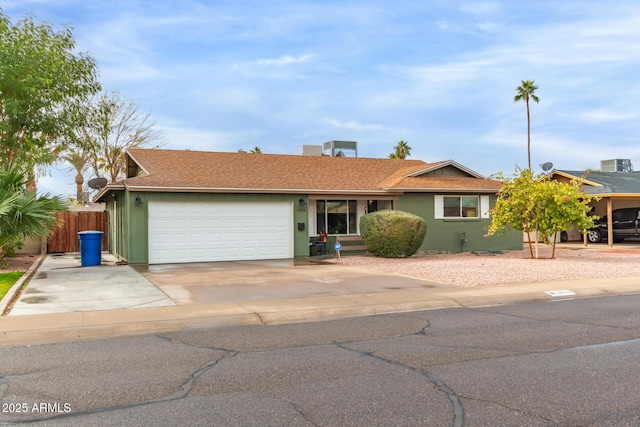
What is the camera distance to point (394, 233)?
19375 mm

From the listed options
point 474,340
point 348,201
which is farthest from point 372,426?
point 348,201

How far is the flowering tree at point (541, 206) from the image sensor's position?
61.4 ft

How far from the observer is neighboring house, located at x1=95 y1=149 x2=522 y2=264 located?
18656mm

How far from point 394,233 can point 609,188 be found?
46.5ft

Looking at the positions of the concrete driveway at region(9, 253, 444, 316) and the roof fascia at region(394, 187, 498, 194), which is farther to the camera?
the roof fascia at region(394, 187, 498, 194)

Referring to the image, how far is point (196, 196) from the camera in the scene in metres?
19.2

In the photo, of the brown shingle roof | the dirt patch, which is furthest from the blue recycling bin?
the brown shingle roof

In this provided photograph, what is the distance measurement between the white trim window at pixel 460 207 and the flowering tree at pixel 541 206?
3.28 meters

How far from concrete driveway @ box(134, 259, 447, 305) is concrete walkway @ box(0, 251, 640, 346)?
145 mm

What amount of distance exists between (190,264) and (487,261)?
10.3 metres

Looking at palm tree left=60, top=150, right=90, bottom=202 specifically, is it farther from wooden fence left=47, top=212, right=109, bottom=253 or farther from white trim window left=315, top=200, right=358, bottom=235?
white trim window left=315, top=200, right=358, bottom=235

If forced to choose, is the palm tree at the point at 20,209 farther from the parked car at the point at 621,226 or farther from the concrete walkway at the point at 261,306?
the parked car at the point at 621,226

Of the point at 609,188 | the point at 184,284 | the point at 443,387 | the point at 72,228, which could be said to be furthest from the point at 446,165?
the point at 443,387

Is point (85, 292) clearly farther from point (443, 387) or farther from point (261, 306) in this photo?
point (443, 387)
